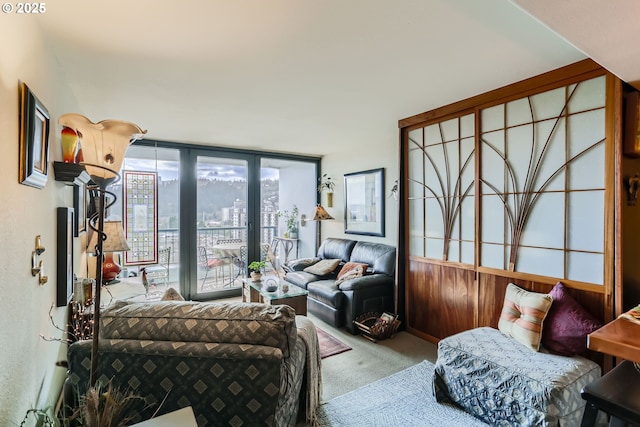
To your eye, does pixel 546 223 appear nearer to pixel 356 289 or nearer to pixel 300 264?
pixel 356 289

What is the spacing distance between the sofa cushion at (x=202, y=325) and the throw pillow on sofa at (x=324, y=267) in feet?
9.04

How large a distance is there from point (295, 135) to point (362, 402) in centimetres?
317

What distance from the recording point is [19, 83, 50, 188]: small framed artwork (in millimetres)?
1304

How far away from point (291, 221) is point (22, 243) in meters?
4.51

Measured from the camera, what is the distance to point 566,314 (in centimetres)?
214

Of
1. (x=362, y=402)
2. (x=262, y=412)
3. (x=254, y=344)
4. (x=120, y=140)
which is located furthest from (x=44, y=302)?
(x=362, y=402)

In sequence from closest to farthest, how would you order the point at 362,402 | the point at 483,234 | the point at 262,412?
the point at 262,412
the point at 362,402
the point at 483,234

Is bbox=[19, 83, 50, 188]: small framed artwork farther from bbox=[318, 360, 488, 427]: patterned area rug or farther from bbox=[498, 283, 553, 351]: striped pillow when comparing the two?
bbox=[498, 283, 553, 351]: striped pillow

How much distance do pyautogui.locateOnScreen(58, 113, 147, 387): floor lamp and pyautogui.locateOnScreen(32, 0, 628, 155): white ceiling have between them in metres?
0.66

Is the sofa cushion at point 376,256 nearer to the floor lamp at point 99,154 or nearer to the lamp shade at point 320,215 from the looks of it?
the lamp shade at point 320,215

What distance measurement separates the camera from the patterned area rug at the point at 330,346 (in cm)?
309

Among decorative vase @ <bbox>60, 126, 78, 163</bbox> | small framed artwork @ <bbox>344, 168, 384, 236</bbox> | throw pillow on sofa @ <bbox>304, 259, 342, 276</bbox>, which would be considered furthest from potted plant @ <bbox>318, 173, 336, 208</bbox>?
decorative vase @ <bbox>60, 126, 78, 163</bbox>

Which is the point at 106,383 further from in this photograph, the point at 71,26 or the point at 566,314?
the point at 566,314

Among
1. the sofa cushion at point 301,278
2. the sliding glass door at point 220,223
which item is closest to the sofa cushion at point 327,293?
the sofa cushion at point 301,278
